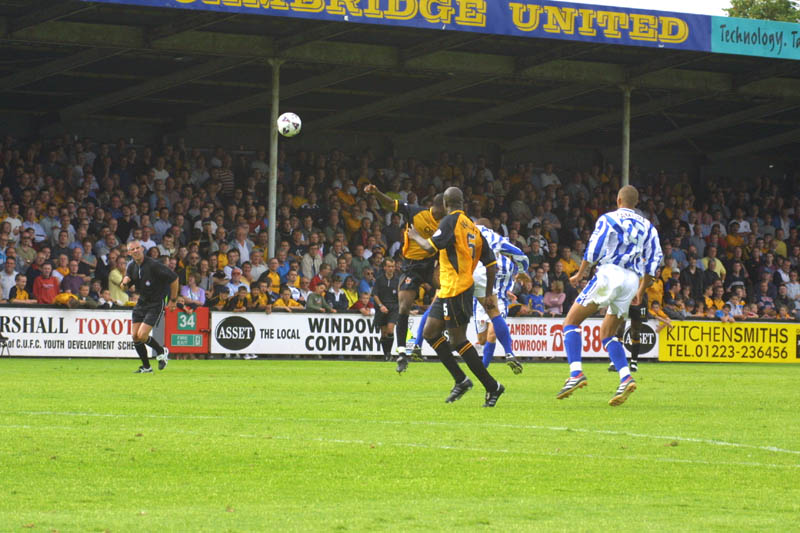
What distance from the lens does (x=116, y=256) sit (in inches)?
977

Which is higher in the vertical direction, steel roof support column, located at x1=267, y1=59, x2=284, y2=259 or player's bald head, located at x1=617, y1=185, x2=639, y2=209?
steel roof support column, located at x1=267, y1=59, x2=284, y2=259

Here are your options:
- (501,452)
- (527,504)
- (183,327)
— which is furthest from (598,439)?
(183,327)

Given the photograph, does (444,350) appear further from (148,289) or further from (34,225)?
(34,225)

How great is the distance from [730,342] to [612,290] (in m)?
16.1

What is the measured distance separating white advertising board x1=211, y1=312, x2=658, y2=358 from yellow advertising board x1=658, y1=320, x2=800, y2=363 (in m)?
2.76

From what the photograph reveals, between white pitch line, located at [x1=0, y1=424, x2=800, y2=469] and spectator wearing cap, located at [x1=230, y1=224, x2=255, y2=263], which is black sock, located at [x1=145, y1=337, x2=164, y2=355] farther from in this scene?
white pitch line, located at [x1=0, y1=424, x2=800, y2=469]

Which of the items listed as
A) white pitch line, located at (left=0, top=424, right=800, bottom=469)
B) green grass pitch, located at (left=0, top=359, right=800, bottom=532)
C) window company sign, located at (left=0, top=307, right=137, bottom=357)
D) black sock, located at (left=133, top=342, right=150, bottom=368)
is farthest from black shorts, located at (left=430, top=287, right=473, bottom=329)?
window company sign, located at (left=0, top=307, right=137, bottom=357)

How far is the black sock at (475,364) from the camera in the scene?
12195 millimetres

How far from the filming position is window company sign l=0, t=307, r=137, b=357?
23.2m

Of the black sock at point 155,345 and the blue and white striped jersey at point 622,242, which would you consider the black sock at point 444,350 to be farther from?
the black sock at point 155,345

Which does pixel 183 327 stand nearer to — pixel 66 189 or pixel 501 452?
pixel 66 189

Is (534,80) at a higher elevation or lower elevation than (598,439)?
higher

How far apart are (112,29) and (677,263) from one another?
14.2 meters

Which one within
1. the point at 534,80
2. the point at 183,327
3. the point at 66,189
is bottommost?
the point at 183,327
